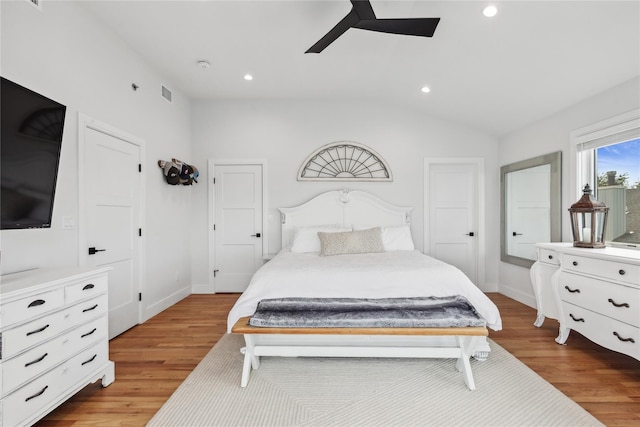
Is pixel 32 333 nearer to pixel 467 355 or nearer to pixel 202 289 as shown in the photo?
pixel 467 355

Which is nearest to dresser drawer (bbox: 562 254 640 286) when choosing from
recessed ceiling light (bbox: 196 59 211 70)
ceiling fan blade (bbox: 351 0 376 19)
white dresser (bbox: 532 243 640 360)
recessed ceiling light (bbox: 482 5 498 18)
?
white dresser (bbox: 532 243 640 360)

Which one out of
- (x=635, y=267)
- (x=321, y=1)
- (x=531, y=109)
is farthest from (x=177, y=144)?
(x=635, y=267)

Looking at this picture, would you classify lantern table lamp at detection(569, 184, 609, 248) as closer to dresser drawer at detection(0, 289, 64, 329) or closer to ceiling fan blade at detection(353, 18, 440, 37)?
ceiling fan blade at detection(353, 18, 440, 37)

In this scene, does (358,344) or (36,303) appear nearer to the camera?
(36,303)

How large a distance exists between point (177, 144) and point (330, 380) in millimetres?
3544

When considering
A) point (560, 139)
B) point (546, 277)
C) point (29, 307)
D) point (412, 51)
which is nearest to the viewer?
point (29, 307)

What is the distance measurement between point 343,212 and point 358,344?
2303 millimetres

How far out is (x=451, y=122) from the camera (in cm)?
429

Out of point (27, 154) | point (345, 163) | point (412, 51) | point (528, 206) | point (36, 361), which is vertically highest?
point (412, 51)

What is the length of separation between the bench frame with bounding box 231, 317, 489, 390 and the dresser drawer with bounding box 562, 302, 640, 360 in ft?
3.61

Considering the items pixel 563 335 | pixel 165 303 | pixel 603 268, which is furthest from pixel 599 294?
pixel 165 303

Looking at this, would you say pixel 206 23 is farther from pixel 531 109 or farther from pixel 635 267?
pixel 635 267

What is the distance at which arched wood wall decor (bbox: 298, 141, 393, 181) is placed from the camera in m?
4.31

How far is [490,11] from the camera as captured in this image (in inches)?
88.4
